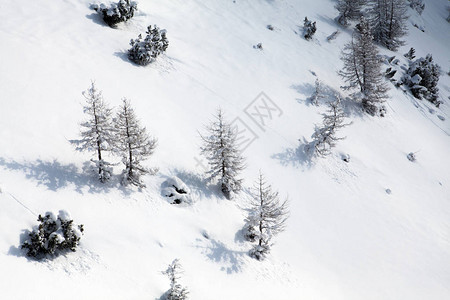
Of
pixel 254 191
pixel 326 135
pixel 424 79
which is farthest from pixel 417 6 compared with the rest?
pixel 254 191

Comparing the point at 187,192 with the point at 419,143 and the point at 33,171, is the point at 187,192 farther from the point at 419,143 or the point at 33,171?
the point at 419,143

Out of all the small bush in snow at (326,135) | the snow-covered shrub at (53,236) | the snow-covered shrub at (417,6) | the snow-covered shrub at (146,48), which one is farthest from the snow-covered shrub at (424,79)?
the snow-covered shrub at (53,236)

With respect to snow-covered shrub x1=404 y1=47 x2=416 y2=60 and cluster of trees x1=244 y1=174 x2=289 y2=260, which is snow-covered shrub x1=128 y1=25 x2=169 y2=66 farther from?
snow-covered shrub x1=404 y1=47 x2=416 y2=60

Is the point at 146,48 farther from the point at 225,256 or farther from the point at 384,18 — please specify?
the point at 384,18

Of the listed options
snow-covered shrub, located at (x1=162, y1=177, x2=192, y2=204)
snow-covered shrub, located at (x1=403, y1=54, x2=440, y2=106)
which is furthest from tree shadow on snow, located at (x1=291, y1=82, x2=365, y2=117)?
snow-covered shrub, located at (x1=162, y1=177, x2=192, y2=204)

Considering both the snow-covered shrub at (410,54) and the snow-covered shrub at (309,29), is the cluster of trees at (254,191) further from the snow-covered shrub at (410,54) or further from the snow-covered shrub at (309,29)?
the snow-covered shrub at (410,54)

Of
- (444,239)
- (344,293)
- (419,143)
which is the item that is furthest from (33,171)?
(419,143)
